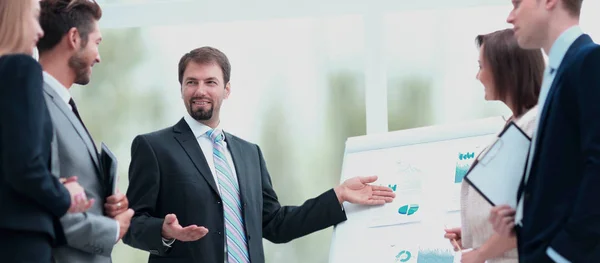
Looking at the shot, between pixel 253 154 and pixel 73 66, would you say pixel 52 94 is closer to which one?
pixel 73 66

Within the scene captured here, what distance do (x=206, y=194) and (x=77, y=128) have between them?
38.2 inches

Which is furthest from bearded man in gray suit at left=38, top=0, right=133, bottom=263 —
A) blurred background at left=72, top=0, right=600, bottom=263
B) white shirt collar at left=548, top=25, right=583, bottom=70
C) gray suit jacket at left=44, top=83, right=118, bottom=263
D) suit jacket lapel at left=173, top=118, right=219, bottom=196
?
blurred background at left=72, top=0, right=600, bottom=263

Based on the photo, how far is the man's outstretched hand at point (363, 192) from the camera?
3.39 metres

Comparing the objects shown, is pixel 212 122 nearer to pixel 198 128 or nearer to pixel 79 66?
pixel 198 128

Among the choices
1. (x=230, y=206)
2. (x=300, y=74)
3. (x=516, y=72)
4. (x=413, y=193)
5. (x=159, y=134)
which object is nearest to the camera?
(x=516, y=72)

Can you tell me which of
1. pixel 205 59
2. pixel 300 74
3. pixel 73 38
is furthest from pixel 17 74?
pixel 300 74

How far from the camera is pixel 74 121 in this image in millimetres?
2646

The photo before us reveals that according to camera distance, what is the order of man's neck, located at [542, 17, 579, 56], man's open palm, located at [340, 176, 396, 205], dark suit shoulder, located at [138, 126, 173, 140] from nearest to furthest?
man's neck, located at [542, 17, 579, 56] < man's open palm, located at [340, 176, 396, 205] < dark suit shoulder, located at [138, 126, 173, 140]

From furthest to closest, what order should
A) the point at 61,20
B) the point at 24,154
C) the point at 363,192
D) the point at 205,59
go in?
the point at 205,59 → the point at 363,192 → the point at 61,20 → the point at 24,154

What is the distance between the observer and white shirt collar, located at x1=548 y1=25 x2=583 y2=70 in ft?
7.02

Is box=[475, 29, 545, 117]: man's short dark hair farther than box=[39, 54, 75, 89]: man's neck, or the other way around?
box=[39, 54, 75, 89]: man's neck

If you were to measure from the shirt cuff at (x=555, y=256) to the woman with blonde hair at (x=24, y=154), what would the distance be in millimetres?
1318

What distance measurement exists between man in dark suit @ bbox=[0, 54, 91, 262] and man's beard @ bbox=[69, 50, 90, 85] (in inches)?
14.1

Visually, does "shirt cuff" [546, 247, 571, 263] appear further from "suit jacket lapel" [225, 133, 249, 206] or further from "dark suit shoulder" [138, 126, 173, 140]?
"dark suit shoulder" [138, 126, 173, 140]
